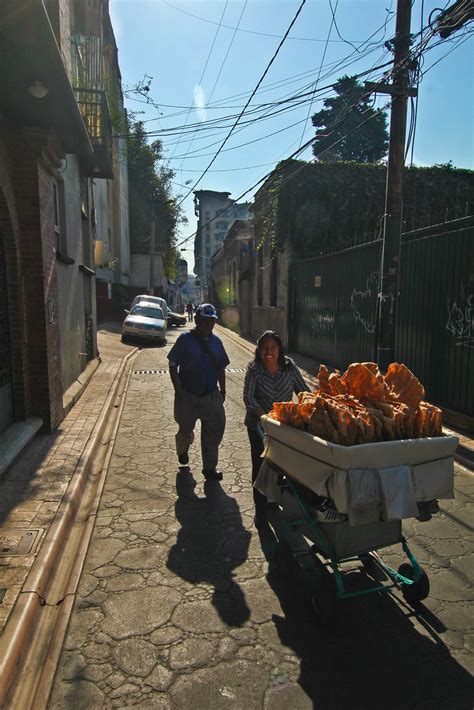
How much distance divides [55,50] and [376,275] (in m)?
6.68

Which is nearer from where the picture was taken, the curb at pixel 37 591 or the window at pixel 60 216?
the curb at pixel 37 591

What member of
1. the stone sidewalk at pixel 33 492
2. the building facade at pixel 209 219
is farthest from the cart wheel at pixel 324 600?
the building facade at pixel 209 219

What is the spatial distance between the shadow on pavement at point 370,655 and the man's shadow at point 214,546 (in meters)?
0.31

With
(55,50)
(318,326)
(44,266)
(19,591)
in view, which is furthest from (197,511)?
(318,326)

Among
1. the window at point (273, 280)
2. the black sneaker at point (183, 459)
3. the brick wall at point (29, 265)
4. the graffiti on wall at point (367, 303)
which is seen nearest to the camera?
the black sneaker at point (183, 459)

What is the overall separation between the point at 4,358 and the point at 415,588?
499 centimetres

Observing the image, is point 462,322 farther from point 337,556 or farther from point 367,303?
point 337,556

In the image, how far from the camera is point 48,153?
5.97 m

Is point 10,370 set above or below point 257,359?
below

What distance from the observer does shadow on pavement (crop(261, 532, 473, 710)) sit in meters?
2.16

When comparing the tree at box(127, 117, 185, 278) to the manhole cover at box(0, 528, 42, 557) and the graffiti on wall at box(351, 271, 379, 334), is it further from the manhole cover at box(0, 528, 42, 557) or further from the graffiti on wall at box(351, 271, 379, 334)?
the manhole cover at box(0, 528, 42, 557)

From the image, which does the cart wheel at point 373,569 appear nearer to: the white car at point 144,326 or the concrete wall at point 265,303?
the concrete wall at point 265,303

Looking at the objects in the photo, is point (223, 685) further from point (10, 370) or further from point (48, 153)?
Answer: point (48, 153)

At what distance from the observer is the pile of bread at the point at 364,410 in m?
2.44
